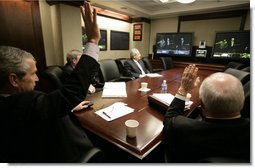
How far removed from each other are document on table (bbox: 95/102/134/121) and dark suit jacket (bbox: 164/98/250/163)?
0.51 meters

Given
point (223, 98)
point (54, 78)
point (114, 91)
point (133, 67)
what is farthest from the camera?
point (133, 67)

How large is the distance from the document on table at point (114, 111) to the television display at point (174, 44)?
437 centimetres

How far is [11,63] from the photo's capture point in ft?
2.40

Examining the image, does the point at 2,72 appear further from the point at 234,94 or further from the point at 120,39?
the point at 120,39

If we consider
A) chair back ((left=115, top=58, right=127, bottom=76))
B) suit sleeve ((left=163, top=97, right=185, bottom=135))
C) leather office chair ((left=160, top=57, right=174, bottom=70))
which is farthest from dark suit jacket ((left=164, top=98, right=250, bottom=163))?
leather office chair ((left=160, top=57, right=174, bottom=70))

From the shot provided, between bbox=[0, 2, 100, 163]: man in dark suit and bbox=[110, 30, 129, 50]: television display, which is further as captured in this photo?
bbox=[110, 30, 129, 50]: television display

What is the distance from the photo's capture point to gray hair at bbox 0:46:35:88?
0.72 metres

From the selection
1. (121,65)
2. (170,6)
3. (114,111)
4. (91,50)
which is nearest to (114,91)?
(114,111)

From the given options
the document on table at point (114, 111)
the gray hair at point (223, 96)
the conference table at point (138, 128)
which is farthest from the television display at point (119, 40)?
the gray hair at point (223, 96)

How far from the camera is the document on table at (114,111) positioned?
1.26 m

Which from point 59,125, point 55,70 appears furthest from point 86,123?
point 55,70

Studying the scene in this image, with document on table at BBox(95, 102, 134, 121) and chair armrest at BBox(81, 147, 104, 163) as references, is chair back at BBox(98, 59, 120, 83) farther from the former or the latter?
chair armrest at BBox(81, 147, 104, 163)

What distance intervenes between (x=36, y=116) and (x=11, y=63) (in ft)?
0.97

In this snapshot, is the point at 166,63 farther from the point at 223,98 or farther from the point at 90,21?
the point at 90,21
